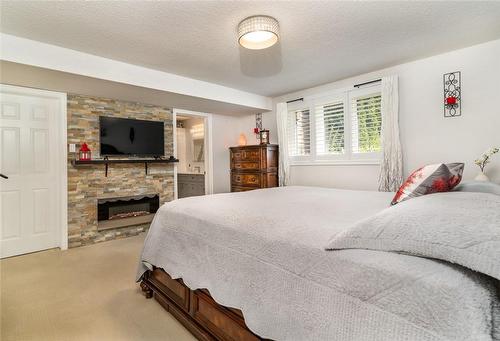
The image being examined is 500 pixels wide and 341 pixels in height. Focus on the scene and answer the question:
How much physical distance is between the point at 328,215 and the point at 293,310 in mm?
666

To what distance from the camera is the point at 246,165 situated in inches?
195

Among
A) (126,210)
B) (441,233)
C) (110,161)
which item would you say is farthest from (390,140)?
(126,210)

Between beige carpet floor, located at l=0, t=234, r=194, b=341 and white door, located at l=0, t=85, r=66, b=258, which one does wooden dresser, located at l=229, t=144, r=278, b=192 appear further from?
white door, located at l=0, t=85, r=66, b=258

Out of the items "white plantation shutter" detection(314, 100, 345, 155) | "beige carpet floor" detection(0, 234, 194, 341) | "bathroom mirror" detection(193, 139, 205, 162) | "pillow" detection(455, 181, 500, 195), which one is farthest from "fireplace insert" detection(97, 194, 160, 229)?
"pillow" detection(455, 181, 500, 195)

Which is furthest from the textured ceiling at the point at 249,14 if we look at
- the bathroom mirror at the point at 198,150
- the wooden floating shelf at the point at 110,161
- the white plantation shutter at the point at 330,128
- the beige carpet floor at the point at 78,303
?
the bathroom mirror at the point at 198,150

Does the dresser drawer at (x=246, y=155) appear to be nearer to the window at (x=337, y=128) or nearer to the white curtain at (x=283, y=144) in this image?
the white curtain at (x=283, y=144)

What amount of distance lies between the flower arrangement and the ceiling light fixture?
2.50 meters

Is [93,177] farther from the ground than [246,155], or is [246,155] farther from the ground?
[246,155]

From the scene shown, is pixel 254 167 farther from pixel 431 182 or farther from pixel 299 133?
pixel 431 182

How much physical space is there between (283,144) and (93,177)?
10.4ft

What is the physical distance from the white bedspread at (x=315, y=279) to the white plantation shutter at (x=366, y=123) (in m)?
2.20

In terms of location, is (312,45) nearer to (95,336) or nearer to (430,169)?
(430,169)

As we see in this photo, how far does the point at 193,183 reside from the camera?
6176mm

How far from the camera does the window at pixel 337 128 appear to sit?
3785mm
